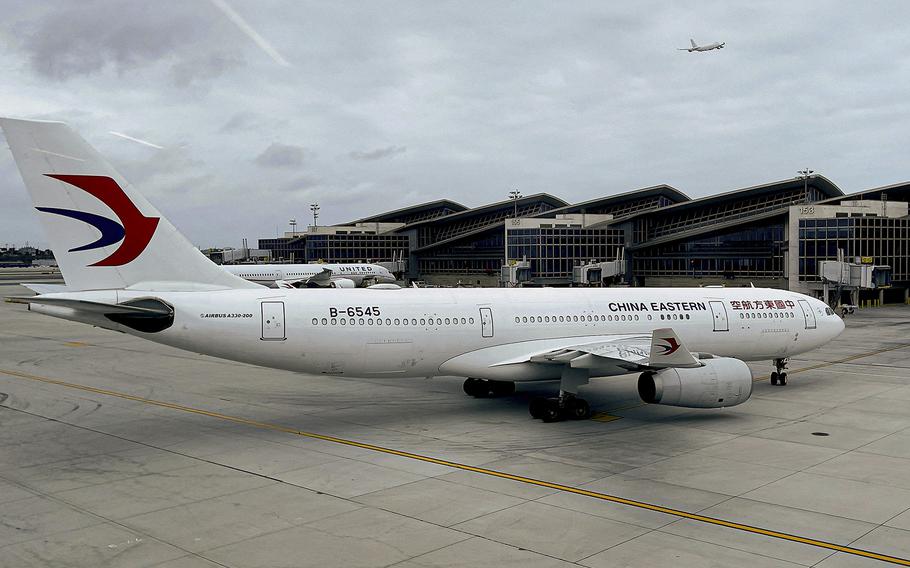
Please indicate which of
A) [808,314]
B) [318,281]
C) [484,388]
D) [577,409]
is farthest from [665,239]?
[577,409]

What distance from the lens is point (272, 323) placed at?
20828mm

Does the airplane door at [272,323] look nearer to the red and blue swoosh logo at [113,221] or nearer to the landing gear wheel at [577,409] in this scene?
the red and blue swoosh logo at [113,221]

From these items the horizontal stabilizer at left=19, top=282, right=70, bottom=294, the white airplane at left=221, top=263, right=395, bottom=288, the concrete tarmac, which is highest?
the white airplane at left=221, top=263, right=395, bottom=288

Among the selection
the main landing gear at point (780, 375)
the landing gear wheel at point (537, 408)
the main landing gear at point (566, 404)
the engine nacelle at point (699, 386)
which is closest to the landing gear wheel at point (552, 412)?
the main landing gear at point (566, 404)

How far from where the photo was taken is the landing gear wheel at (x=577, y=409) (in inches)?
893

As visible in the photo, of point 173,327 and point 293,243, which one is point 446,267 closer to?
point 293,243

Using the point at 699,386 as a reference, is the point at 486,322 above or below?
above

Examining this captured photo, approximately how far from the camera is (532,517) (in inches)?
555

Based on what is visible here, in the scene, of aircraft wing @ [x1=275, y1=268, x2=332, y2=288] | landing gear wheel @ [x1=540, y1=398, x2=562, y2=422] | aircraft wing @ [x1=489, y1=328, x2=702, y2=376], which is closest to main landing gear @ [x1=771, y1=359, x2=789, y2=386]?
aircraft wing @ [x1=489, y1=328, x2=702, y2=376]

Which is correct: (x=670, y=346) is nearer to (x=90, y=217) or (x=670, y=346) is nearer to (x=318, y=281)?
(x=90, y=217)

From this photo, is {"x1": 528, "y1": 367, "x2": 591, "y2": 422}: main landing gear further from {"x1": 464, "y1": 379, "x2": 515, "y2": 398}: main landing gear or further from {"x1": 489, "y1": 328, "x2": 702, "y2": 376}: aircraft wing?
{"x1": 464, "y1": 379, "x2": 515, "y2": 398}: main landing gear

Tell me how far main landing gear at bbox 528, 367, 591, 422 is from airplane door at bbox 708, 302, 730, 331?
22.7ft

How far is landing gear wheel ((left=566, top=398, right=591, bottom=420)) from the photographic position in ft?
74.4

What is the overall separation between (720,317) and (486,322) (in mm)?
9235
